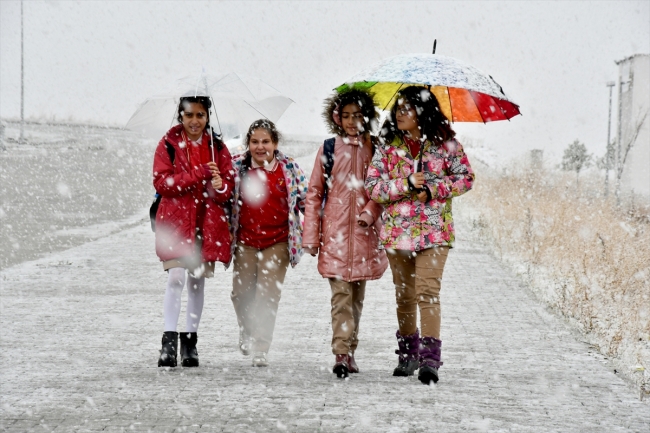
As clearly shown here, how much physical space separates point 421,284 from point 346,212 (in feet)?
2.25

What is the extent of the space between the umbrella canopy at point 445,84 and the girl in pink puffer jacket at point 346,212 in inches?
8.2

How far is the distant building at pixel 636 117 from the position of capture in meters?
48.4

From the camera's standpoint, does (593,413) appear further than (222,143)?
No

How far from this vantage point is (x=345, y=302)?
6.36 meters

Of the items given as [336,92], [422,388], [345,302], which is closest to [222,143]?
[336,92]

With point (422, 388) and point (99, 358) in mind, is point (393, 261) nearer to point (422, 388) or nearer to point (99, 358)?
point (422, 388)

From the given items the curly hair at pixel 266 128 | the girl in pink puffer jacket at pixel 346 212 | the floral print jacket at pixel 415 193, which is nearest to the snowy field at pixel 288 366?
the girl in pink puffer jacket at pixel 346 212

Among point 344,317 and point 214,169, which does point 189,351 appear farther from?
point 214,169

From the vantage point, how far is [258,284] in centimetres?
690

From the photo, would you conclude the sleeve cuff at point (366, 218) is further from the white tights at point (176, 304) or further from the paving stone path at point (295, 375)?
the white tights at point (176, 304)

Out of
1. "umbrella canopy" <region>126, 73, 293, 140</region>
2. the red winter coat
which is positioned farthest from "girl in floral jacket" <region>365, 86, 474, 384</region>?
the red winter coat

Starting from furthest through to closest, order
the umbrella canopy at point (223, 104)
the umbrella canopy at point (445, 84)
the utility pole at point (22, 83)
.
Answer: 1. the utility pole at point (22, 83)
2. the umbrella canopy at point (223, 104)
3. the umbrella canopy at point (445, 84)

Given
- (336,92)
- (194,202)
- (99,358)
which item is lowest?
(99,358)

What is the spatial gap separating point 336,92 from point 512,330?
8.99 feet
